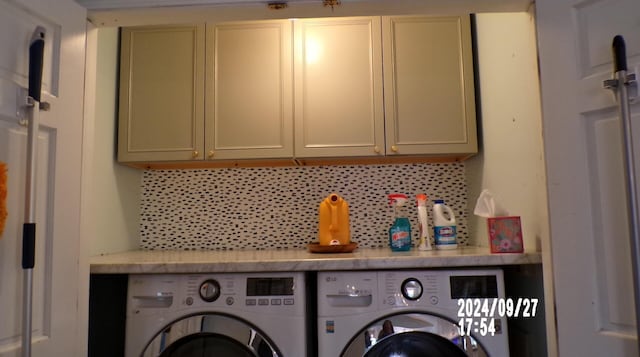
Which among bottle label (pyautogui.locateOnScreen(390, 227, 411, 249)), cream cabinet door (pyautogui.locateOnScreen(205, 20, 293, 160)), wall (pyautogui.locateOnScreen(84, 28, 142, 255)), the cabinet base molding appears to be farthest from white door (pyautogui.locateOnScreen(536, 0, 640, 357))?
wall (pyautogui.locateOnScreen(84, 28, 142, 255))

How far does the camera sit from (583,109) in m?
1.19

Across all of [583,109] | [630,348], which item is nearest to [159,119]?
[583,109]

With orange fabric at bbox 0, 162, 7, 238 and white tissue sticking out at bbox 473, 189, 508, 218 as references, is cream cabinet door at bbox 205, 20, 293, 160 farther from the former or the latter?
orange fabric at bbox 0, 162, 7, 238

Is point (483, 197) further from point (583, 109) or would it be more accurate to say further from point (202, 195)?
point (202, 195)

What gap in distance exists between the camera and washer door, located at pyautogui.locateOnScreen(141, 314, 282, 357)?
58.1 inches

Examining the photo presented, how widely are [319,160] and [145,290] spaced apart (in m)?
1.02

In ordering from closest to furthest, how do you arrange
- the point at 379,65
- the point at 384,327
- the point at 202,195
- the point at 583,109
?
the point at 583,109, the point at 384,327, the point at 379,65, the point at 202,195

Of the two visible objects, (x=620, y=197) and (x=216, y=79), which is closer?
(x=620, y=197)

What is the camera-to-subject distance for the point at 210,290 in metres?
1.52

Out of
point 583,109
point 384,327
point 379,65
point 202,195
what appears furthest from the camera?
point 202,195

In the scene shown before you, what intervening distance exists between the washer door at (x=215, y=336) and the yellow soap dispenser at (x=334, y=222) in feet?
2.11

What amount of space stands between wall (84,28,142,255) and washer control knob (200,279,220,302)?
651 millimetres

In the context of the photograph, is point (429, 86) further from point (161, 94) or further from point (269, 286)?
point (161, 94)

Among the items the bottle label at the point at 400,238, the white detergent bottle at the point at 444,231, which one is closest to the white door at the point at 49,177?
the bottle label at the point at 400,238
